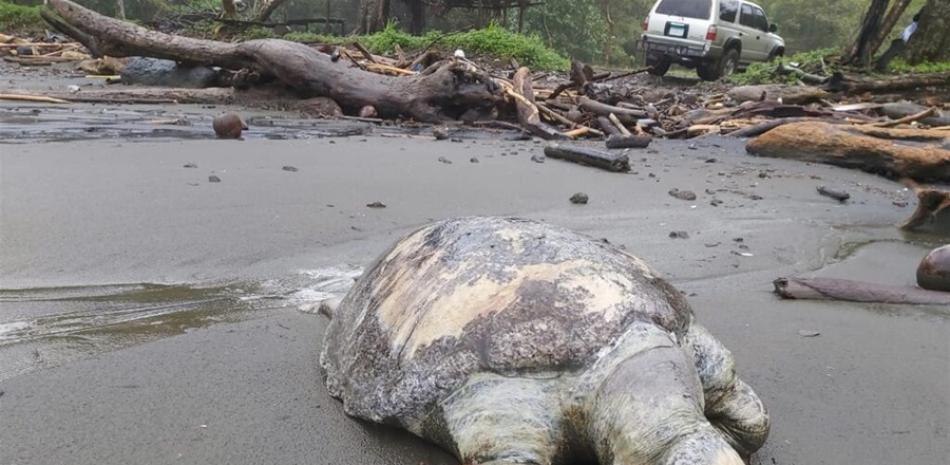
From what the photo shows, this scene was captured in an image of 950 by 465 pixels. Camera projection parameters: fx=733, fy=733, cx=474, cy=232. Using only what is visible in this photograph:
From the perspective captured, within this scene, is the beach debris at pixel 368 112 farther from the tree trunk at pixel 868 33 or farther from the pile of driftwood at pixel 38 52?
the tree trunk at pixel 868 33

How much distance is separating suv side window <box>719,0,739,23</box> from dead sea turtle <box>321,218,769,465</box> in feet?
61.0

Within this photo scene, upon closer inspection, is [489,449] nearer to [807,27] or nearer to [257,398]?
[257,398]

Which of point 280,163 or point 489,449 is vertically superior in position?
point 489,449

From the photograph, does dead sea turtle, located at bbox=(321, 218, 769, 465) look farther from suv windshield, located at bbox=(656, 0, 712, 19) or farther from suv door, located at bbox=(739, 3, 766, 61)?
suv door, located at bbox=(739, 3, 766, 61)

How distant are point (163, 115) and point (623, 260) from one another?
731 cm

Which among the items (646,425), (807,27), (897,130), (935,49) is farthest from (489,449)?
(807,27)

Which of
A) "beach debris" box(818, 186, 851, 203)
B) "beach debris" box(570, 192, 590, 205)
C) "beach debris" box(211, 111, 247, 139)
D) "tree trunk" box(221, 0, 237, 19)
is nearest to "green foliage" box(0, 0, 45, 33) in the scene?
"tree trunk" box(221, 0, 237, 19)

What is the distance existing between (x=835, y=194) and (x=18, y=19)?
73.1 feet

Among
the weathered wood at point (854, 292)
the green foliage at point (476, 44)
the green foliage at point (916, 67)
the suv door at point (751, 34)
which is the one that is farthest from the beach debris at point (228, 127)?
the suv door at point (751, 34)

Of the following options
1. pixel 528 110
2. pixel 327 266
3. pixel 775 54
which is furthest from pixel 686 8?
pixel 327 266

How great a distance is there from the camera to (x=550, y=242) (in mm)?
2023

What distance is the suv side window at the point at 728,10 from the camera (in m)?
18.8

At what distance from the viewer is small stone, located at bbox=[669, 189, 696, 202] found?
5281 mm

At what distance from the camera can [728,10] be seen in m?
19.1
